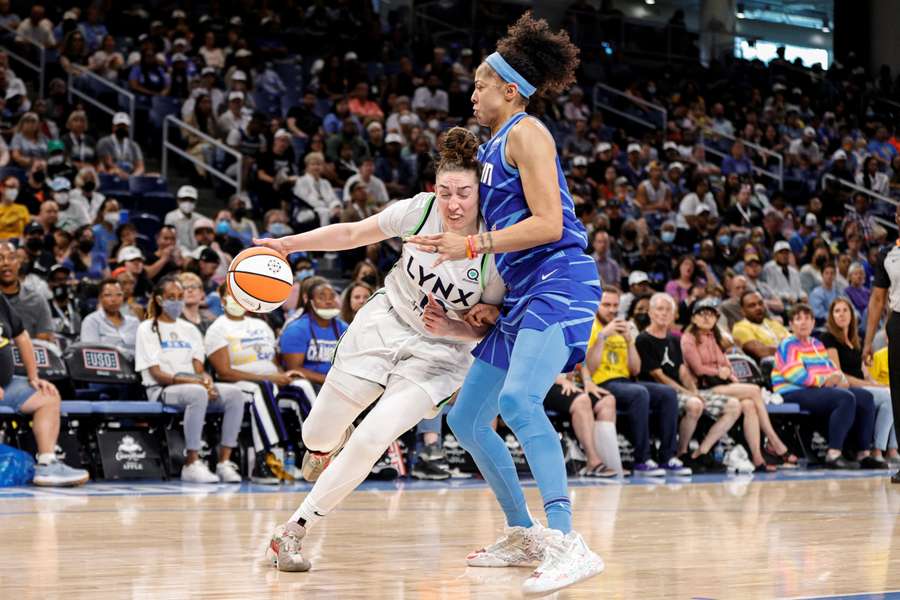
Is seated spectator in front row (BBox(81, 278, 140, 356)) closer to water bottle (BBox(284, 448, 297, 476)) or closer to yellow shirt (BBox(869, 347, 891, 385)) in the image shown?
water bottle (BBox(284, 448, 297, 476))

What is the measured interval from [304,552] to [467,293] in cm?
131

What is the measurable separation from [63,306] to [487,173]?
6394 millimetres

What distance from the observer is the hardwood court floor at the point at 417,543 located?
13.3 feet

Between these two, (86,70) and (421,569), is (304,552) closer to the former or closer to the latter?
(421,569)

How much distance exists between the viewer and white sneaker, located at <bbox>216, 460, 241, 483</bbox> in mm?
8523

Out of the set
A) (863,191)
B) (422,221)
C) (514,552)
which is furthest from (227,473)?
(863,191)

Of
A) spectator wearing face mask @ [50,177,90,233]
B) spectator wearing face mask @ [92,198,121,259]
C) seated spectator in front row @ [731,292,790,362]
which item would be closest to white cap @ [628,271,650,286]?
seated spectator in front row @ [731,292,790,362]

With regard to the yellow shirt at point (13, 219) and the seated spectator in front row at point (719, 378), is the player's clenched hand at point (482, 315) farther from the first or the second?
the yellow shirt at point (13, 219)

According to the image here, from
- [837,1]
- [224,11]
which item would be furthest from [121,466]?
[837,1]

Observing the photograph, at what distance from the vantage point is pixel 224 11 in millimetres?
18016

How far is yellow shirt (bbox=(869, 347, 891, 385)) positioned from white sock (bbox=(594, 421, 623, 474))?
318 cm

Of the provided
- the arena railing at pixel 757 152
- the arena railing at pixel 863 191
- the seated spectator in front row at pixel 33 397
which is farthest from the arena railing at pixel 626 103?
the seated spectator in front row at pixel 33 397

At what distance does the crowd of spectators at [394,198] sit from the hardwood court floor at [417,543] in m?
1.71

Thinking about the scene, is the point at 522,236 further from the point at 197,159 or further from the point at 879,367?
the point at 197,159
